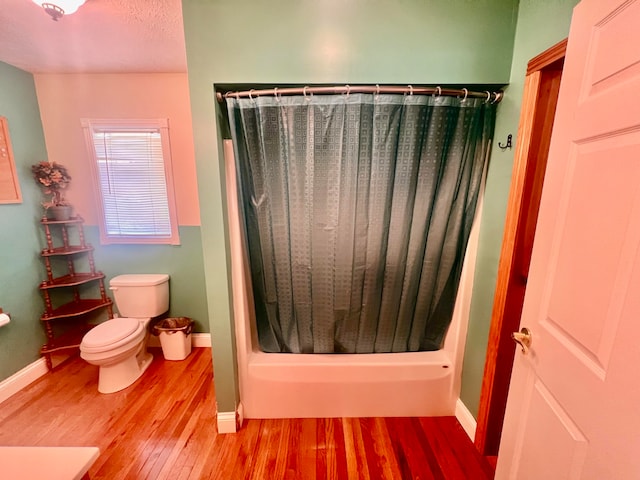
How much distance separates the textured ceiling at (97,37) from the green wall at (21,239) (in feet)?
0.71

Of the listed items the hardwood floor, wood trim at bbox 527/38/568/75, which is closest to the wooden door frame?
wood trim at bbox 527/38/568/75

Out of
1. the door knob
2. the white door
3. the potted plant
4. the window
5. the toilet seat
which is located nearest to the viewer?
the white door

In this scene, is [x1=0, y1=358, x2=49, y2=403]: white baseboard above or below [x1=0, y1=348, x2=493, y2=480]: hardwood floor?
above

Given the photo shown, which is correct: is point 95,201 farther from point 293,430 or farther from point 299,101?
point 293,430

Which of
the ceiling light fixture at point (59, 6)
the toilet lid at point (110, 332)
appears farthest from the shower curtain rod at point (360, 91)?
the toilet lid at point (110, 332)

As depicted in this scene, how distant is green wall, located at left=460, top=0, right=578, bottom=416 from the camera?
105 cm

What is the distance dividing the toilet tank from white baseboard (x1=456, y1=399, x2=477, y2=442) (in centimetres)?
243

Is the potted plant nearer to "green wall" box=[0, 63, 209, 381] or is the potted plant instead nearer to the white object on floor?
"green wall" box=[0, 63, 209, 381]

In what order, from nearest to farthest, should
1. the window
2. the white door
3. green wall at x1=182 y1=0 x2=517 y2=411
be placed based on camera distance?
the white door, green wall at x1=182 y1=0 x2=517 y2=411, the window

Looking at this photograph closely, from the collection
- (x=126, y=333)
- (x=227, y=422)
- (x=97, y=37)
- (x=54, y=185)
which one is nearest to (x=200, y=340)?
(x=126, y=333)

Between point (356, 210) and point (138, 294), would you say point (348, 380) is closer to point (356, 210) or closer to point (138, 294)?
point (356, 210)

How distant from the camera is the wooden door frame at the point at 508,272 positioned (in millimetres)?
1115

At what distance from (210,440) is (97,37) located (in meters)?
2.53

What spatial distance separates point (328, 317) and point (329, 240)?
501 mm
